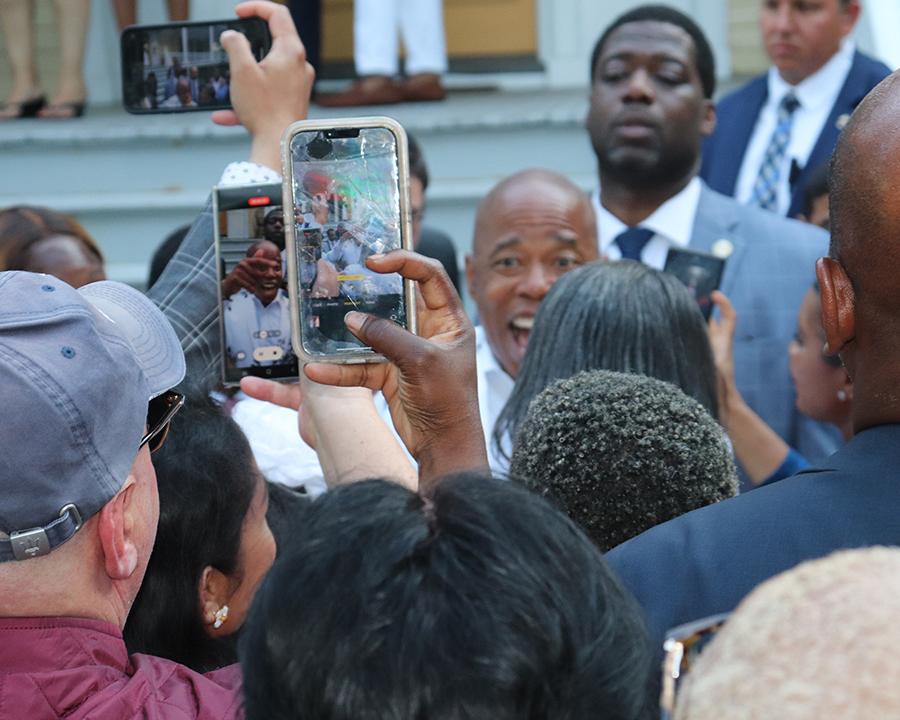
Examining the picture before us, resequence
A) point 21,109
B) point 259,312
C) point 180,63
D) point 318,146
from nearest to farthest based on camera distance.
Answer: point 318,146 → point 259,312 → point 180,63 → point 21,109

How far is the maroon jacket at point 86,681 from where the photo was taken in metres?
1.16

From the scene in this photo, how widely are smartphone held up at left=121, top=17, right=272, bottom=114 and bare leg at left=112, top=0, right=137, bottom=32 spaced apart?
12.9ft

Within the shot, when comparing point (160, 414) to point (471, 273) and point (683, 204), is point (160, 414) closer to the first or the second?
point (471, 273)

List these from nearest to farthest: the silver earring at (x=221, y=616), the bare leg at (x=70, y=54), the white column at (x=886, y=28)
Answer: the silver earring at (x=221, y=616) → the white column at (x=886, y=28) → the bare leg at (x=70, y=54)

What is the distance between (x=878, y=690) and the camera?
24.0 inches

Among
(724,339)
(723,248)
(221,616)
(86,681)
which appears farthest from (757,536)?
(723,248)

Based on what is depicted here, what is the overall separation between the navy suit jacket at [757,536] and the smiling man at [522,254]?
5.99 ft

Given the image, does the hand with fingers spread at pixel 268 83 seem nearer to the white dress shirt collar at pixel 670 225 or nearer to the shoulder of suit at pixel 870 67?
the white dress shirt collar at pixel 670 225

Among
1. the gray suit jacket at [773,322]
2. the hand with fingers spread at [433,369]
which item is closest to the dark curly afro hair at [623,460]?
the hand with fingers spread at [433,369]

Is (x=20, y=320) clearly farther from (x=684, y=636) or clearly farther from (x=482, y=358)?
(x=482, y=358)

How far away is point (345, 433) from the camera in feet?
5.42

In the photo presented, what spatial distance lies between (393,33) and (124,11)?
1497 millimetres

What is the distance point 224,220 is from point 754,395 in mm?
1895

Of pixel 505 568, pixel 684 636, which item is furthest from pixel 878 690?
pixel 505 568
